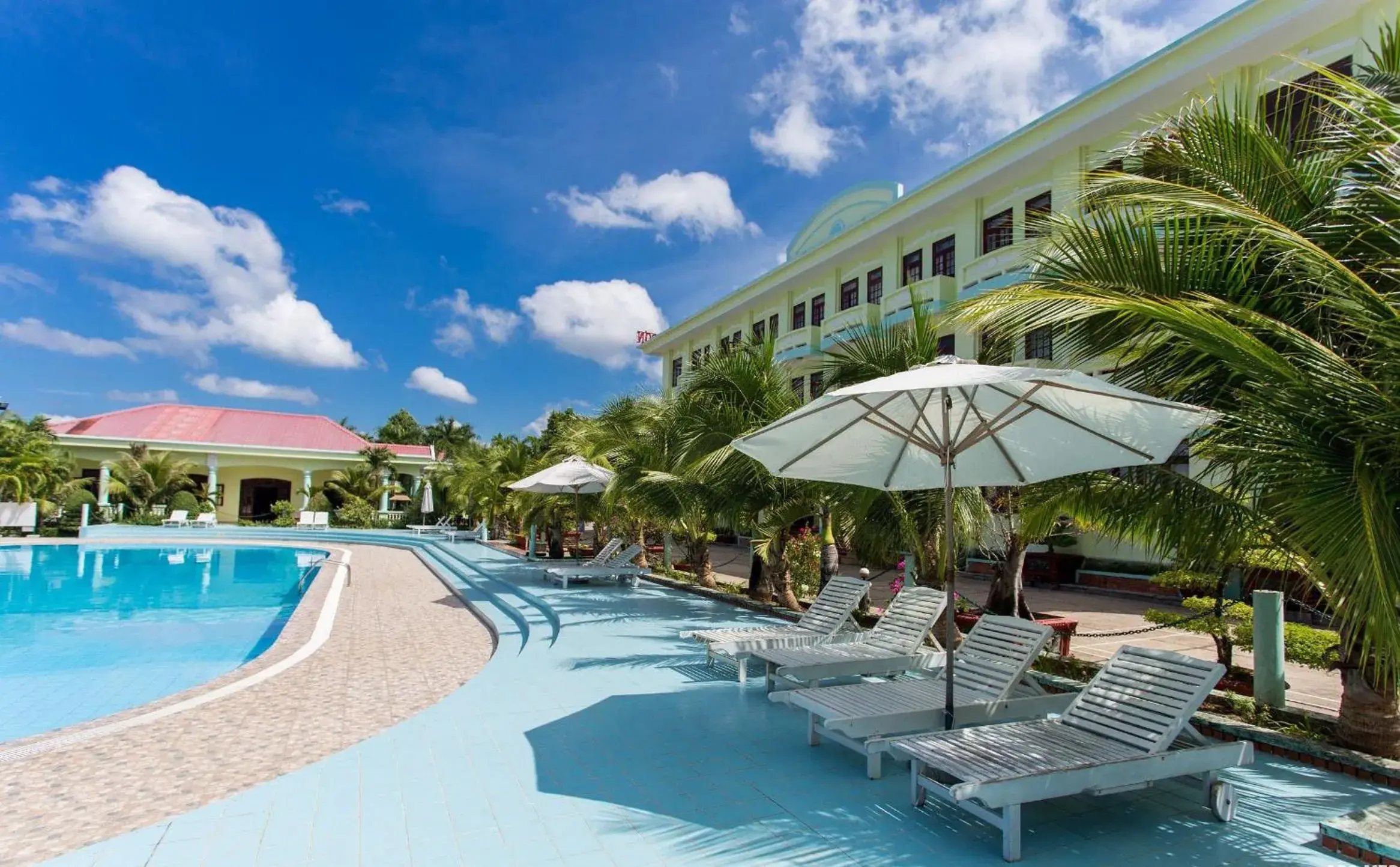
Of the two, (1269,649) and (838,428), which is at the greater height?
(838,428)

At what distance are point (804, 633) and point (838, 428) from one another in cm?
288

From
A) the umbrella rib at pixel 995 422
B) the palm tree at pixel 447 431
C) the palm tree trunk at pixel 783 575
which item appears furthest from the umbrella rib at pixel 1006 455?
the palm tree at pixel 447 431

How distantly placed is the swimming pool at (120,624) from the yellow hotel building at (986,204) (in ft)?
29.0

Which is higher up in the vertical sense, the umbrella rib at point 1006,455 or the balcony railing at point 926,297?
the balcony railing at point 926,297

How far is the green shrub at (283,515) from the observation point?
1325 inches

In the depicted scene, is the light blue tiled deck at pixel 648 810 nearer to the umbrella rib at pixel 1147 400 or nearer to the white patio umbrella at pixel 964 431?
the white patio umbrella at pixel 964 431

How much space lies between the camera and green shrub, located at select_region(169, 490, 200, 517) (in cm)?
3263

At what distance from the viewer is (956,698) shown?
4.82 metres

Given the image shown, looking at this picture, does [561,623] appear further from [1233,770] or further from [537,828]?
[1233,770]

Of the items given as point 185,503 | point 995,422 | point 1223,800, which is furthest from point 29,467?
point 1223,800

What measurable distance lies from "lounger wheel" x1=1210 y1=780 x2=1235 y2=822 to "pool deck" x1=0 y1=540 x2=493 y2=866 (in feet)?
16.8

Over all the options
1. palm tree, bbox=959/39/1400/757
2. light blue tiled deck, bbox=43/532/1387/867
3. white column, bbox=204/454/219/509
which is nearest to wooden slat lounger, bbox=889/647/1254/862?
light blue tiled deck, bbox=43/532/1387/867

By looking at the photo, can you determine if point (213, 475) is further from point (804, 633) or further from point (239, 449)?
point (804, 633)

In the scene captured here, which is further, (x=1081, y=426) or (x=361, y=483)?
(x=361, y=483)
